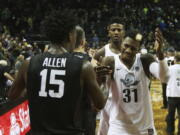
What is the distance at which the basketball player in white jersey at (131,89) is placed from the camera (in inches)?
154

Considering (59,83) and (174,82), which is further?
(174,82)

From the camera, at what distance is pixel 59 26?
8.49ft

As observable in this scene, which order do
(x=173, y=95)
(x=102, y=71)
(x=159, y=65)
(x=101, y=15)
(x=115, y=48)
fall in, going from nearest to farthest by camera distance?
(x=102, y=71) → (x=159, y=65) → (x=115, y=48) → (x=173, y=95) → (x=101, y=15)

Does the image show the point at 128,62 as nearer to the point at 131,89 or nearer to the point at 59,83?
the point at 131,89

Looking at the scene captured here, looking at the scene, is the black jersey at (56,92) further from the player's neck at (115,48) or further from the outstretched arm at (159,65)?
the player's neck at (115,48)

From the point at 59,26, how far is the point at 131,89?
1.56 meters

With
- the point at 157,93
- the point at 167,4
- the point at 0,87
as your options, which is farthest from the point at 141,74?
the point at 167,4

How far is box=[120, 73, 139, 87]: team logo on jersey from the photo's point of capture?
391cm

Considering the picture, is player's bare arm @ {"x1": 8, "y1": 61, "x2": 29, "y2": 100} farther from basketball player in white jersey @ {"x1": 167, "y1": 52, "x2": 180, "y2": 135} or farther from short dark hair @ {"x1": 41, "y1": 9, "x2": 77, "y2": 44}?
basketball player in white jersey @ {"x1": 167, "y1": 52, "x2": 180, "y2": 135}

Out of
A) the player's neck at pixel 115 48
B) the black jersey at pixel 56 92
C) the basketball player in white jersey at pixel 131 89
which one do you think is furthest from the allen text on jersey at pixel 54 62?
the player's neck at pixel 115 48

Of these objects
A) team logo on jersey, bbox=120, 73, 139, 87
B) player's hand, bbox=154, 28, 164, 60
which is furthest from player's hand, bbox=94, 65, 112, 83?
team logo on jersey, bbox=120, 73, 139, 87

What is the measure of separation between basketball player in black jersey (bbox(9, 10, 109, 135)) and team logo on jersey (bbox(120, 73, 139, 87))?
53.5 inches

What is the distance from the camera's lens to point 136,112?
395 cm

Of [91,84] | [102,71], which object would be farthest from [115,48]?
[91,84]
